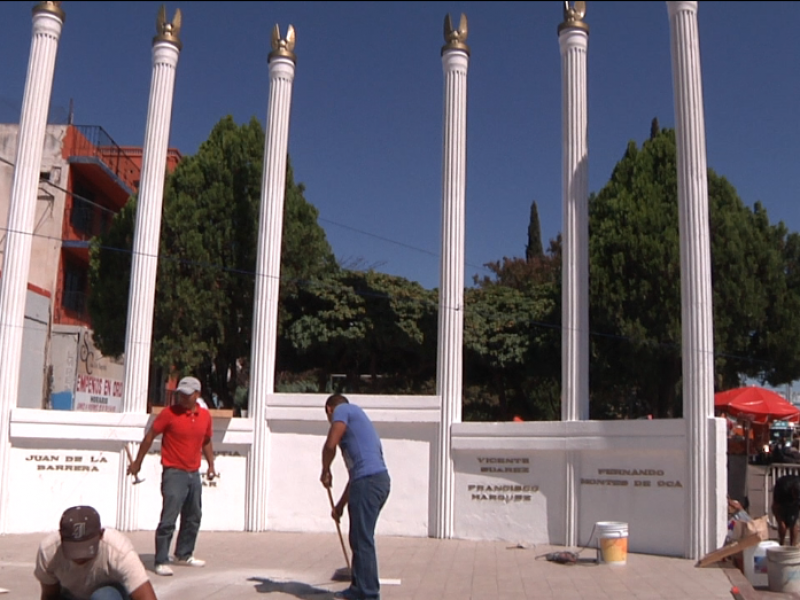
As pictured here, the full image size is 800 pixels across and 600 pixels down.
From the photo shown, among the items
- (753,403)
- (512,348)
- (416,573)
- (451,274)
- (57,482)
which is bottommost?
(416,573)

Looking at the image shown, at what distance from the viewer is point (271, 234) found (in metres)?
12.7

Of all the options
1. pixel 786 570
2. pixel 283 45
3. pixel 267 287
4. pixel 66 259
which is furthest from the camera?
pixel 66 259

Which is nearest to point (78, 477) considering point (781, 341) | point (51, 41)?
point (51, 41)

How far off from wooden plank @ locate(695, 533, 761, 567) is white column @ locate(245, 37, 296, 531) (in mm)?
5272

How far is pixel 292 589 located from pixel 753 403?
1052cm

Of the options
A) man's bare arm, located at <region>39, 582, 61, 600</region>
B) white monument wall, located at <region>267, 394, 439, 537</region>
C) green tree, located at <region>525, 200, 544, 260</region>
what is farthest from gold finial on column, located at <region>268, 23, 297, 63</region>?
green tree, located at <region>525, 200, 544, 260</region>

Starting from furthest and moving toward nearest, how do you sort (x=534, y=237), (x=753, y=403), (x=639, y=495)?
1. (x=534, y=237)
2. (x=753, y=403)
3. (x=639, y=495)

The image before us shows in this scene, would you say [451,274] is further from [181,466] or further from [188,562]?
[188,562]

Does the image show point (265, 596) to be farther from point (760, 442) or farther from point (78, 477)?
point (760, 442)

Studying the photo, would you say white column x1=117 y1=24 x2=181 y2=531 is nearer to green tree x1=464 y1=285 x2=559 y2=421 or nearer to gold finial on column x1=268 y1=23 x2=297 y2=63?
gold finial on column x1=268 y1=23 x2=297 y2=63

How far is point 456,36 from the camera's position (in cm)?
1267

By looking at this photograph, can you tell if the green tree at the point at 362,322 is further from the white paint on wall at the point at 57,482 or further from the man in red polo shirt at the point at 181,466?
the man in red polo shirt at the point at 181,466

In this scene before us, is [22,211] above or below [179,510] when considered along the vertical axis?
above

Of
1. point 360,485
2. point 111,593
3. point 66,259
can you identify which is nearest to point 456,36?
point 360,485
